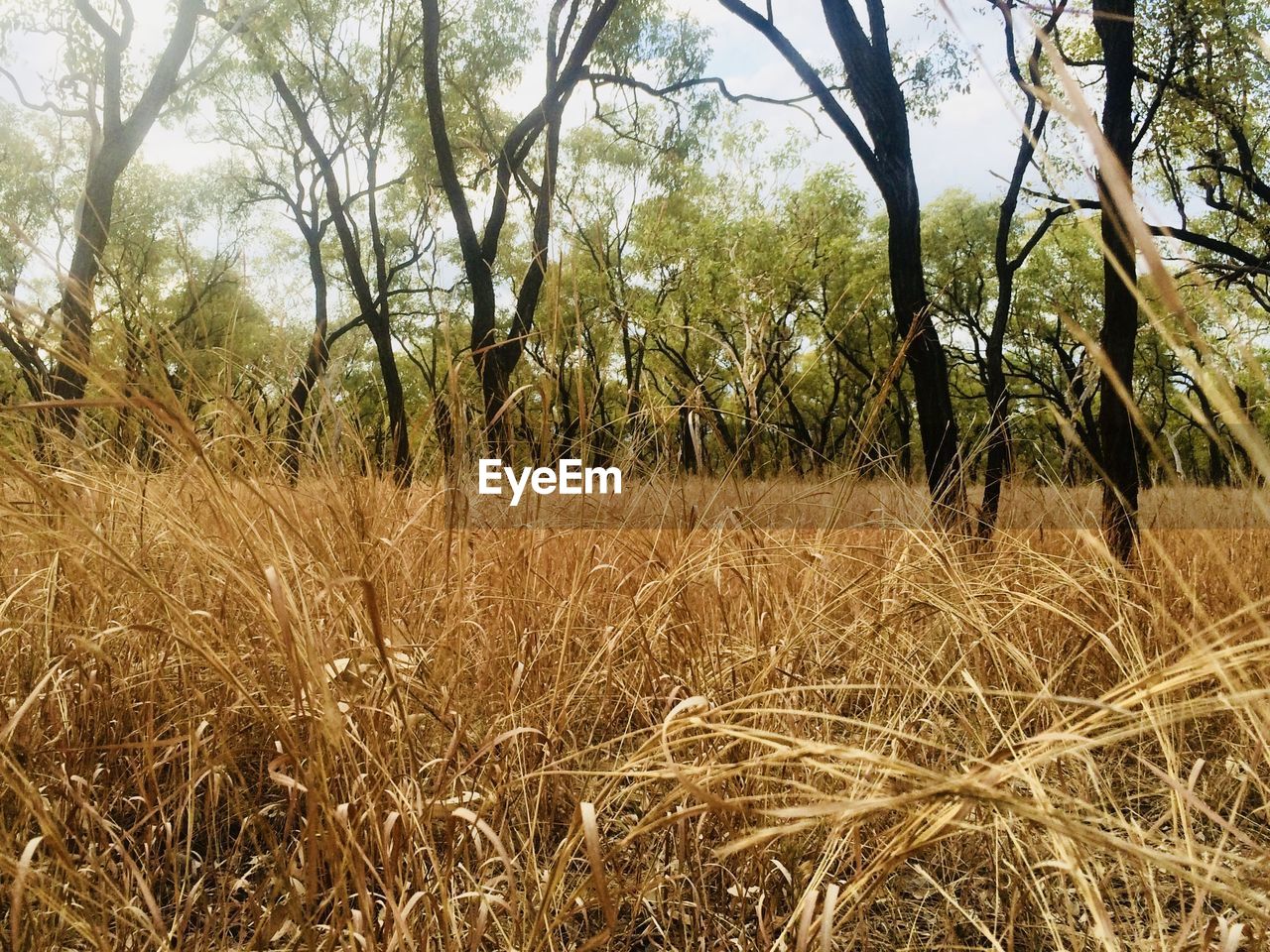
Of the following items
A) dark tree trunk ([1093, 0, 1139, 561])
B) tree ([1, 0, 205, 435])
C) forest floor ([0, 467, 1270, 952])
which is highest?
tree ([1, 0, 205, 435])

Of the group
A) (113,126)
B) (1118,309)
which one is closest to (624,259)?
(113,126)

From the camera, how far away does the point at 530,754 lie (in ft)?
5.41

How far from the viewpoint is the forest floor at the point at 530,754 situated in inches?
41.6

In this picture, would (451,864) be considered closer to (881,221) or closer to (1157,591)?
(1157,591)

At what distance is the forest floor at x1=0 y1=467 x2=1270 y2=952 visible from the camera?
3.46ft

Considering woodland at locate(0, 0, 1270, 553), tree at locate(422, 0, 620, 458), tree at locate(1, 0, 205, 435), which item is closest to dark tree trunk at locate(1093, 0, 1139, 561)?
woodland at locate(0, 0, 1270, 553)

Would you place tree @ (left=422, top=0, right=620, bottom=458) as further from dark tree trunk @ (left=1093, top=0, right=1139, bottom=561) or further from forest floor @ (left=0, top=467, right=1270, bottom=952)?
forest floor @ (left=0, top=467, right=1270, bottom=952)

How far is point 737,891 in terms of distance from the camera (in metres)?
1.31

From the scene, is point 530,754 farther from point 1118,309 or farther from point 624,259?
point 624,259

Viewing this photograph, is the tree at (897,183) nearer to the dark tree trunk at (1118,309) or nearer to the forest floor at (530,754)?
the dark tree trunk at (1118,309)

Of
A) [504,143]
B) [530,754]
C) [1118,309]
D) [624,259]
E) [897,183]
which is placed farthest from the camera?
[624,259]

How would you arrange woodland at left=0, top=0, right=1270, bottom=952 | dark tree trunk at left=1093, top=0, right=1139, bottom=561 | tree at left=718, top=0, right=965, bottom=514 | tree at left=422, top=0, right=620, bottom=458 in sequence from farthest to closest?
tree at left=422, top=0, right=620, bottom=458
tree at left=718, top=0, right=965, bottom=514
dark tree trunk at left=1093, top=0, right=1139, bottom=561
woodland at left=0, top=0, right=1270, bottom=952

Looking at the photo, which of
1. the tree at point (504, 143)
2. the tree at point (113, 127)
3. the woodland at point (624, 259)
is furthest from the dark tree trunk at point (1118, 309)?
the tree at point (113, 127)

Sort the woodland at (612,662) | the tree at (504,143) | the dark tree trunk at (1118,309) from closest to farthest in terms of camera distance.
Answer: the woodland at (612,662) → the dark tree trunk at (1118,309) → the tree at (504,143)
